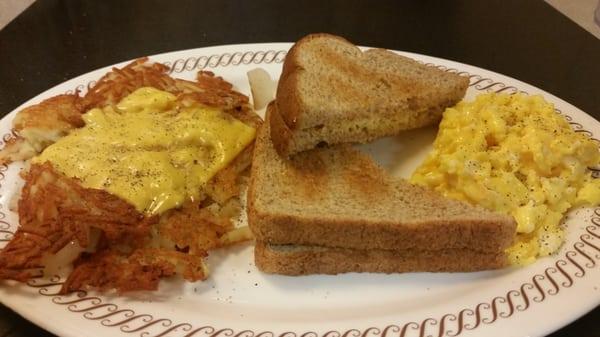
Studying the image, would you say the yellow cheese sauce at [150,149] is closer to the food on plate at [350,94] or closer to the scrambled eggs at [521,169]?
the food on plate at [350,94]

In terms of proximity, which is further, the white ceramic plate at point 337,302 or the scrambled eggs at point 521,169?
the scrambled eggs at point 521,169

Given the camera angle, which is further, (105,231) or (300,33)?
(300,33)

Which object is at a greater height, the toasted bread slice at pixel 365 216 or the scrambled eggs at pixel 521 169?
the scrambled eggs at pixel 521 169

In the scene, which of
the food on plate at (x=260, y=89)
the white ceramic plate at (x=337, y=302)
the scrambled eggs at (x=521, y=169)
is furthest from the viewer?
the food on plate at (x=260, y=89)

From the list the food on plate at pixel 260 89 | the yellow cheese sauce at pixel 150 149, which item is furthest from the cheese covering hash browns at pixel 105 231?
the food on plate at pixel 260 89

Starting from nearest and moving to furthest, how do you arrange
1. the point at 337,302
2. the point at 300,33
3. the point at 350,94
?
the point at 337,302 < the point at 350,94 < the point at 300,33

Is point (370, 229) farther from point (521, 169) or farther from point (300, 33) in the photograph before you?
point (300, 33)

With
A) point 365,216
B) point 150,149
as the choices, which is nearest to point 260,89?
point 150,149

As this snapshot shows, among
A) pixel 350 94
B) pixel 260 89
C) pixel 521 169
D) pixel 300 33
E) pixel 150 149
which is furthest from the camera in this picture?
pixel 300 33
